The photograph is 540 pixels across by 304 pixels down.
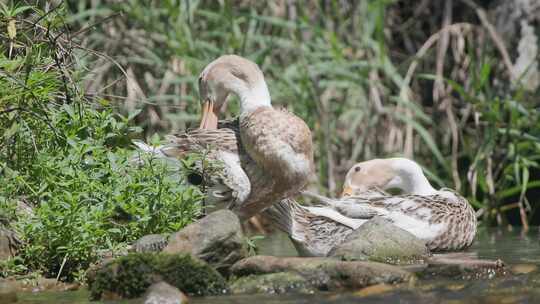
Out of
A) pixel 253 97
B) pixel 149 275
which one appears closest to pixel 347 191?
pixel 253 97

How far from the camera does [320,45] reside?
375 inches

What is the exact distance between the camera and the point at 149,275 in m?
4.54

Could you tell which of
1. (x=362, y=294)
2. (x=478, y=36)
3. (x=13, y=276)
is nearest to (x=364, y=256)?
(x=362, y=294)

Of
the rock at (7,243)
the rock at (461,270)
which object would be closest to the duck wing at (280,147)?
the rock at (461,270)

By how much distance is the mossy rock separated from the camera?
4.54 metres

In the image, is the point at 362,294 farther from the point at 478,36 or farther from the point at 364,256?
the point at 478,36

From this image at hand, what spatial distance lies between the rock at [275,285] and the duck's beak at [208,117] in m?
2.26

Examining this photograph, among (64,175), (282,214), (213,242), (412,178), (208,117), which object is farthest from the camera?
(412,178)

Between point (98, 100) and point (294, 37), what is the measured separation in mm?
3690

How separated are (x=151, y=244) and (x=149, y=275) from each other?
518 mm

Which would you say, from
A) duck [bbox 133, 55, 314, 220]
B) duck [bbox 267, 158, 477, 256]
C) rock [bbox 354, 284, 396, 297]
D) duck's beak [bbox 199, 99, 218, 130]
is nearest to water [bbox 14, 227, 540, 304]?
rock [bbox 354, 284, 396, 297]

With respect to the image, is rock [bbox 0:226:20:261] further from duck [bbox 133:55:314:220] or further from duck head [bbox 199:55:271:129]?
duck head [bbox 199:55:271:129]

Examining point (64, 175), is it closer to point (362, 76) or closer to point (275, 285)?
point (275, 285)

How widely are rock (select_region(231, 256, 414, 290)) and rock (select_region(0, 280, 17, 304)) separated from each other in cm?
107
